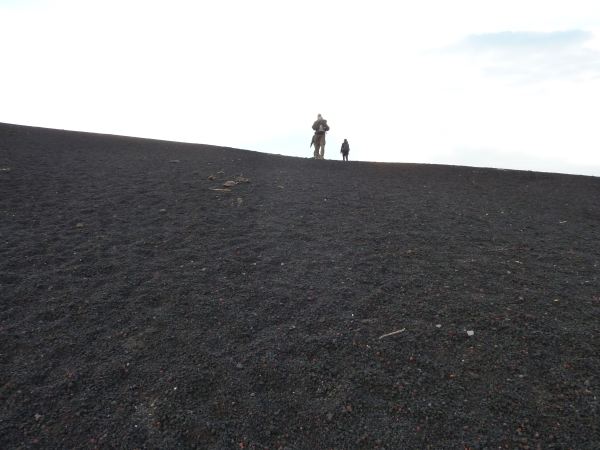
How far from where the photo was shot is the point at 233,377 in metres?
3.41

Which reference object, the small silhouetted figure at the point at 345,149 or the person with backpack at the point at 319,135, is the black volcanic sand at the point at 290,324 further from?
the small silhouetted figure at the point at 345,149

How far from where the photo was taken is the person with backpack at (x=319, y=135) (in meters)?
16.7

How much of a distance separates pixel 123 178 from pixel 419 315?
854 cm

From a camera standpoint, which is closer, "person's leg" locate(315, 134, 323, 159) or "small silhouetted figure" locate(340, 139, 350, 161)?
"person's leg" locate(315, 134, 323, 159)

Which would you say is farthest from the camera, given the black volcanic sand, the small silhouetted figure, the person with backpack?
the small silhouetted figure

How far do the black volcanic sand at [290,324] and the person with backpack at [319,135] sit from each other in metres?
9.03

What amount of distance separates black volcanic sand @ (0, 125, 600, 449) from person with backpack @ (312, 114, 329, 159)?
29.6 ft

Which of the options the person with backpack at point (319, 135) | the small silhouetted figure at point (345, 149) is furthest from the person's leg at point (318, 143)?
the small silhouetted figure at point (345, 149)

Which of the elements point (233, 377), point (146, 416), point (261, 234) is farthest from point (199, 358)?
point (261, 234)

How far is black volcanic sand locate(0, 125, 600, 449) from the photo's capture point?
2.93 meters

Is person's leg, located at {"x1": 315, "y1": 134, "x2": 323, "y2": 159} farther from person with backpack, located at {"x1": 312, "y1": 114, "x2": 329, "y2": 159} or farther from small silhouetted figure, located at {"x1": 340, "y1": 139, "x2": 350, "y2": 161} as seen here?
small silhouetted figure, located at {"x1": 340, "y1": 139, "x2": 350, "y2": 161}

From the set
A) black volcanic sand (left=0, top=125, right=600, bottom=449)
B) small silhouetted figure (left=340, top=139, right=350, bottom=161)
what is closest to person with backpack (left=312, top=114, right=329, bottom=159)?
small silhouetted figure (left=340, top=139, right=350, bottom=161)

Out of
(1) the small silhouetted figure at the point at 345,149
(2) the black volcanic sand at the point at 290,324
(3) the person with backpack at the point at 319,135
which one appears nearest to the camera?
(2) the black volcanic sand at the point at 290,324

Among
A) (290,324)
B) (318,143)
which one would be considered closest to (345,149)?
(318,143)
